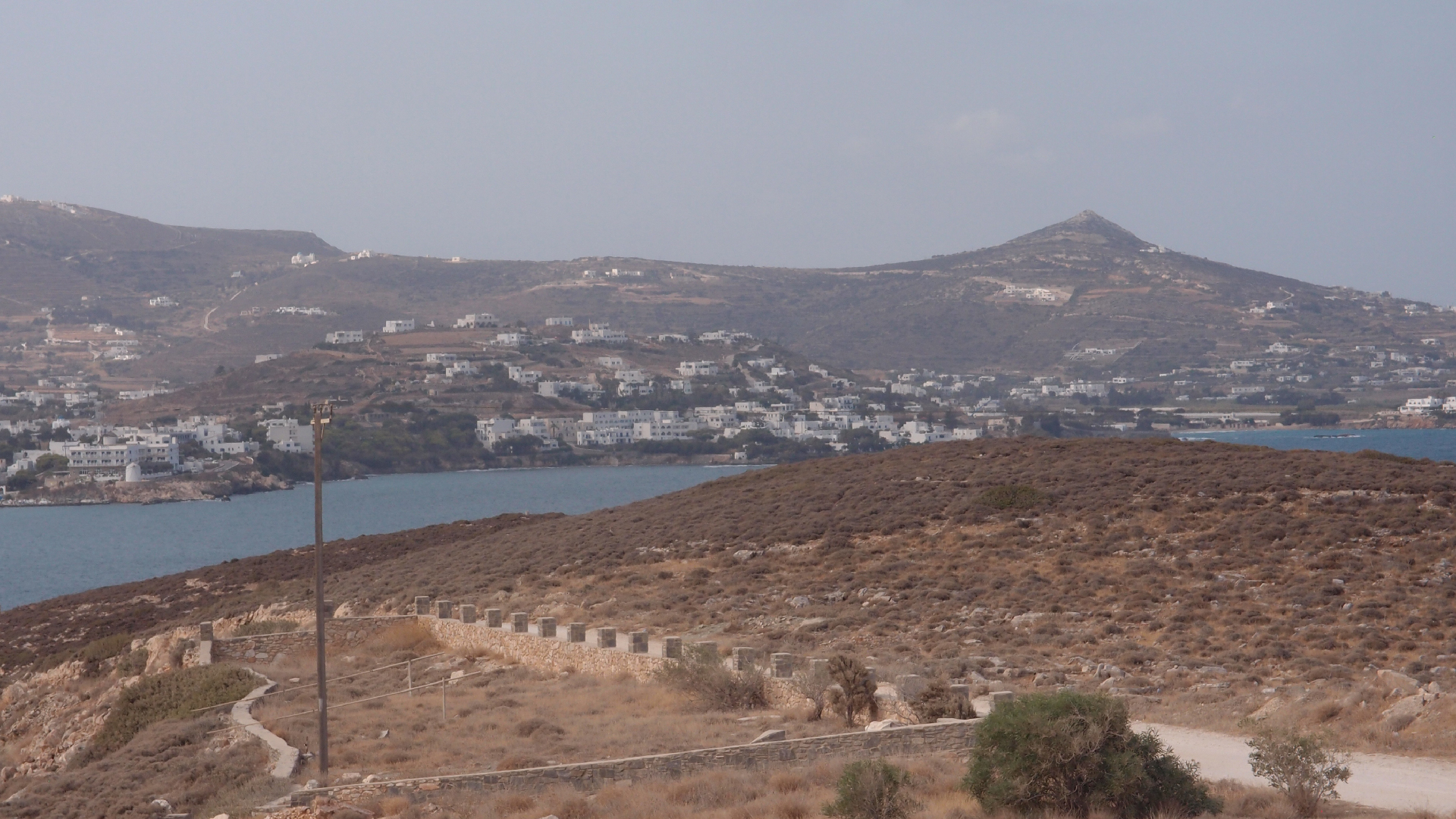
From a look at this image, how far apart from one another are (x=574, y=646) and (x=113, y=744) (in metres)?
6.99

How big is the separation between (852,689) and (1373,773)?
5319mm

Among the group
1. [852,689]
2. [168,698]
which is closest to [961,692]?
[852,689]

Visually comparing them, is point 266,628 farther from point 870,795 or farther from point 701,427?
point 701,427

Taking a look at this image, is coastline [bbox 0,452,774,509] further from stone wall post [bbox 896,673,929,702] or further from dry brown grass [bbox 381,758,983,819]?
dry brown grass [bbox 381,758,983,819]

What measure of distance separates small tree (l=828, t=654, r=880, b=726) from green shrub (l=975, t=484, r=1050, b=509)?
1466 centimetres

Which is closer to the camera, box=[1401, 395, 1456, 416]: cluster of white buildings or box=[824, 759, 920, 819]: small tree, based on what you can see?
box=[824, 759, 920, 819]: small tree

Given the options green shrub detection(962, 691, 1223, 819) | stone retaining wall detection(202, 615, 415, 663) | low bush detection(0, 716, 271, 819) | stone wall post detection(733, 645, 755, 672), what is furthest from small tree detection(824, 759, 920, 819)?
stone retaining wall detection(202, 615, 415, 663)

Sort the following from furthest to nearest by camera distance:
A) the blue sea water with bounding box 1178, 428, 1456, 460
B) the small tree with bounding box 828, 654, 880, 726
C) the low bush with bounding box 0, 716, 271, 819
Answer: the blue sea water with bounding box 1178, 428, 1456, 460 → the small tree with bounding box 828, 654, 880, 726 → the low bush with bounding box 0, 716, 271, 819

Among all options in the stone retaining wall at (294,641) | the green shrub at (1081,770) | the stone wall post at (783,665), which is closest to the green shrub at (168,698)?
the stone retaining wall at (294,641)

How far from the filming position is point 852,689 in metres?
14.8

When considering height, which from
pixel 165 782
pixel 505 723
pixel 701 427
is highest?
pixel 505 723

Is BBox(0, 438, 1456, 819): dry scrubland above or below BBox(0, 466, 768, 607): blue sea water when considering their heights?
above

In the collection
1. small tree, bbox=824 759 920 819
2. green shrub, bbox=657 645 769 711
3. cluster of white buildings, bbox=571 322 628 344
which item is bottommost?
green shrub, bbox=657 645 769 711

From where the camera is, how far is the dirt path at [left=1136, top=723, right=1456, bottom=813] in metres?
10.6
